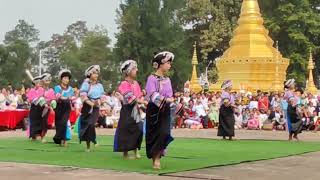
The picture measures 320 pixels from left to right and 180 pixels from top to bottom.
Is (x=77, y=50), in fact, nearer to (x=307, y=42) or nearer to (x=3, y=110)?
(x=307, y=42)

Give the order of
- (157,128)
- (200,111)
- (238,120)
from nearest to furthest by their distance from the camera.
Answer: (157,128), (238,120), (200,111)

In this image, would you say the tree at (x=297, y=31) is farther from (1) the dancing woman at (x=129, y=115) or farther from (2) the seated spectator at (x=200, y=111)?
(1) the dancing woman at (x=129, y=115)

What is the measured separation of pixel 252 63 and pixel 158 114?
71.5 feet

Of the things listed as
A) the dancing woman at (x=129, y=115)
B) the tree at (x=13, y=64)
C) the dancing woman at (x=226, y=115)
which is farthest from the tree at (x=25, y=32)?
the dancing woman at (x=129, y=115)

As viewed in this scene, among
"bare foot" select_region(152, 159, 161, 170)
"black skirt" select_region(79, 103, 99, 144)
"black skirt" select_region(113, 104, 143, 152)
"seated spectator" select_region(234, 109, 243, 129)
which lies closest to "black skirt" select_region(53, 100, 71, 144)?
"black skirt" select_region(79, 103, 99, 144)

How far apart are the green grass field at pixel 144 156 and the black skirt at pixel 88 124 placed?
31 centimetres

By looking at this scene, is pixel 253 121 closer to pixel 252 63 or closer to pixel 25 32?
pixel 252 63

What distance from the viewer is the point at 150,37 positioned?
4762 centimetres

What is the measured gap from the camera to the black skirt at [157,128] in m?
9.51

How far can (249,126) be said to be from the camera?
23812 mm

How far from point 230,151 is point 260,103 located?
12012 millimetres

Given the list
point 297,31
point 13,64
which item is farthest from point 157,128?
point 13,64

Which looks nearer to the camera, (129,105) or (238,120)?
(129,105)

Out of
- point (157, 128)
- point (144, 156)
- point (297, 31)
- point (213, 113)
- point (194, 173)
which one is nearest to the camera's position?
point (194, 173)
